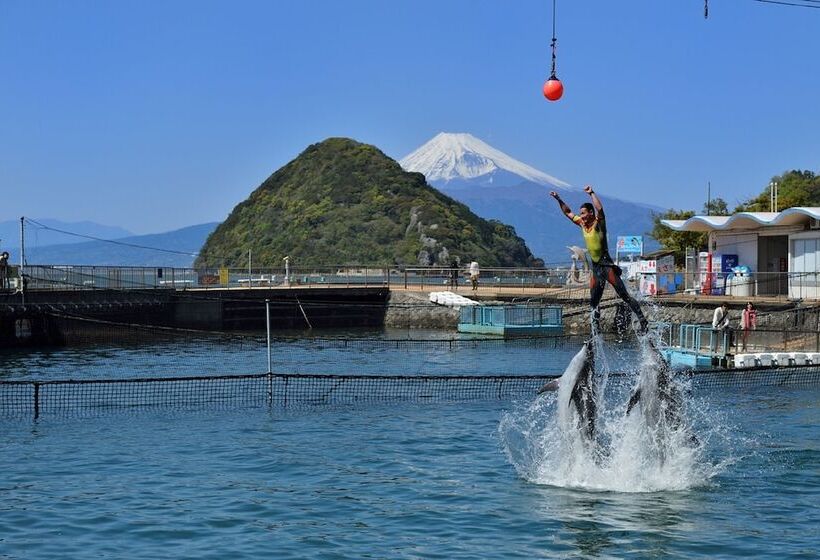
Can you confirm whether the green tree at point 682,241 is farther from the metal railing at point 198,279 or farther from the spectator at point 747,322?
the spectator at point 747,322

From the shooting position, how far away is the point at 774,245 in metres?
53.0

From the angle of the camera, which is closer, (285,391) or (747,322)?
(285,391)

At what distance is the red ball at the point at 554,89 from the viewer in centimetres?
2123

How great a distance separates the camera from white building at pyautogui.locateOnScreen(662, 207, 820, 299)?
157 feet

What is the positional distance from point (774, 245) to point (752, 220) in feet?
8.45

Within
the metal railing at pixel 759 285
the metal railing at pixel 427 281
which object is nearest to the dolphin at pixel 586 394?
the metal railing at pixel 427 281

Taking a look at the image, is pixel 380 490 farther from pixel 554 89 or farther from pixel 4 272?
pixel 4 272

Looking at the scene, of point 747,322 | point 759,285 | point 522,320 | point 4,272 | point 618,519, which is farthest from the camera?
point 522,320

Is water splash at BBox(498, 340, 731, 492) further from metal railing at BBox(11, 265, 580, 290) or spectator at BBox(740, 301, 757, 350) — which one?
metal railing at BBox(11, 265, 580, 290)

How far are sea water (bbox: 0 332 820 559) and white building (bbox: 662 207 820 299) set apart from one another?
21795mm

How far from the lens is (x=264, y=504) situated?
706 inches

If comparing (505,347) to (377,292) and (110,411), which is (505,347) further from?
(110,411)

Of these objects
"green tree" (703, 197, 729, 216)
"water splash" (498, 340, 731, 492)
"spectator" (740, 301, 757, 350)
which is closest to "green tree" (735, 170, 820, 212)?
"green tree" (703, 197, 729, 216)

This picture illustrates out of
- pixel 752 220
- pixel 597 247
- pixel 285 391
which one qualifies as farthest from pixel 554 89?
pixel 752 220
